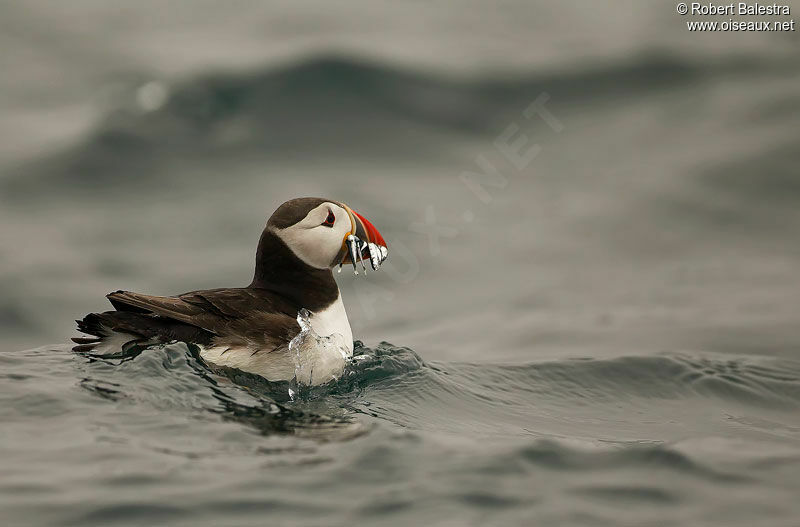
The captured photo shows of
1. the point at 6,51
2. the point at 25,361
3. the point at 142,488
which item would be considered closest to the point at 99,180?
the point at 6,51

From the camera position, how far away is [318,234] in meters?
6.87

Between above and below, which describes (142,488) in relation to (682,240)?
below

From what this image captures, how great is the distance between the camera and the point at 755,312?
375 inches

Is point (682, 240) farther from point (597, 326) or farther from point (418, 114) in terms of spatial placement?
point (418, 114)

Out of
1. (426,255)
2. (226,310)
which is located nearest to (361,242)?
(226,310)

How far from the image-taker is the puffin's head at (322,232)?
6844 mm

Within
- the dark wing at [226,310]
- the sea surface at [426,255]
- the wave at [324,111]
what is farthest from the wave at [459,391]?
the wave at [324,111]

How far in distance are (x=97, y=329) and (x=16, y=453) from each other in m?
1.25

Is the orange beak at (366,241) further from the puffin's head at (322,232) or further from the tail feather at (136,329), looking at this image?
the tail feather at (136,329)

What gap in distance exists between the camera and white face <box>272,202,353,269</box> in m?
6.84

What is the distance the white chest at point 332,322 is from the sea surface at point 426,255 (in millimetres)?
361

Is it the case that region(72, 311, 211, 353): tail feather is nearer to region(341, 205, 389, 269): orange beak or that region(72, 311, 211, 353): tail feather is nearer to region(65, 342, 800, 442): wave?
region(65, 342, 800, 442): wave

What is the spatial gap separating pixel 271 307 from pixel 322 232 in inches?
24.0

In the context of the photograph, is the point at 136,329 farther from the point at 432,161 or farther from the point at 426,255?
the point at 432,161
